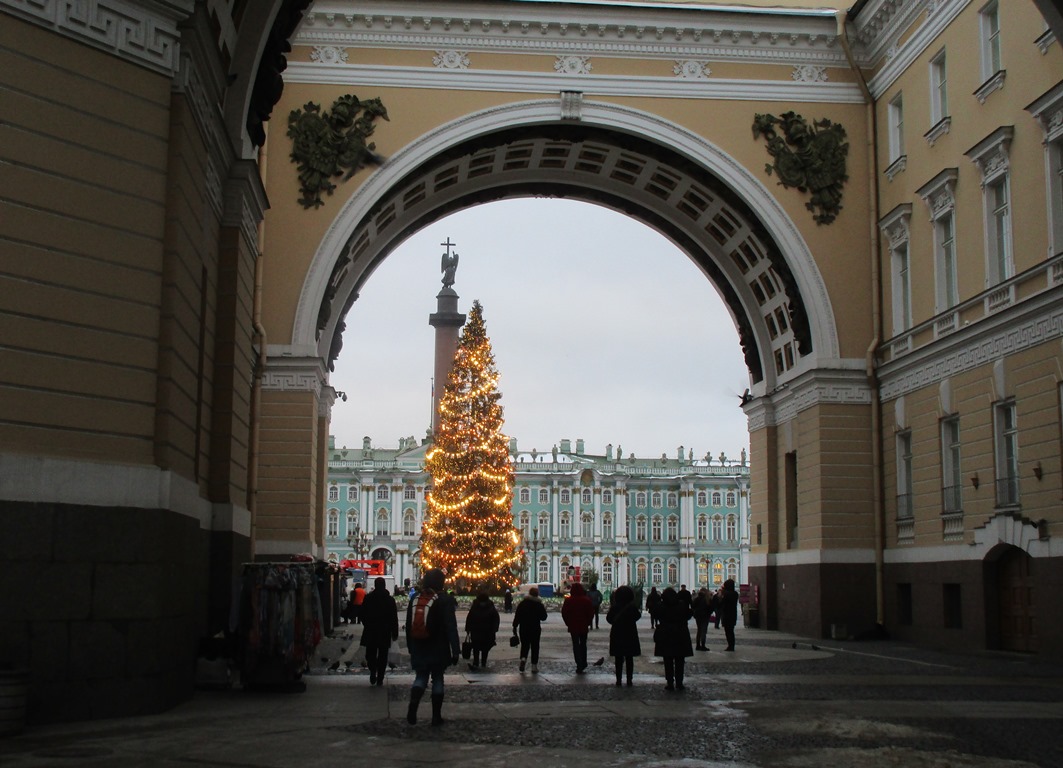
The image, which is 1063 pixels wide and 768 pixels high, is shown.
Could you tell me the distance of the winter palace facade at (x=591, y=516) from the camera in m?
120

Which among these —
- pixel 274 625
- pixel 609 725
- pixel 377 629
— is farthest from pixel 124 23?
pixel 377 629

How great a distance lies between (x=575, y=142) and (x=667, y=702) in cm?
2069

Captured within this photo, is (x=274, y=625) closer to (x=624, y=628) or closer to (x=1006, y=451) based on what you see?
(x=624, y=628)

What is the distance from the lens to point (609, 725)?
1289cm

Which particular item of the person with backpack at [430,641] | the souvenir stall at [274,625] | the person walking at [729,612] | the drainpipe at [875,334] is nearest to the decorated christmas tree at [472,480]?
the drainpipe at [875,334]

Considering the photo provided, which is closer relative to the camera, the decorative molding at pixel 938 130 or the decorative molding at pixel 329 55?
the decorative molding at pixel 938 130

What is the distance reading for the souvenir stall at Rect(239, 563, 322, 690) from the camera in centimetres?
1562

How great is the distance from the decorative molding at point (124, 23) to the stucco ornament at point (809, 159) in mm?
21711

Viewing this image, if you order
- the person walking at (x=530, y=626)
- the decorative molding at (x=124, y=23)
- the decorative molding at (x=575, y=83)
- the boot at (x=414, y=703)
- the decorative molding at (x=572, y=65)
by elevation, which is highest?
the decorative molding at (x=572, y=65)

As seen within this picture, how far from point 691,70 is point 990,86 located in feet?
29.2

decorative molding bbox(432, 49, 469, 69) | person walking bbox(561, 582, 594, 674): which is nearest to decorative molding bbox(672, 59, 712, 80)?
decorative molding bbox(432, 49, 469, 69)

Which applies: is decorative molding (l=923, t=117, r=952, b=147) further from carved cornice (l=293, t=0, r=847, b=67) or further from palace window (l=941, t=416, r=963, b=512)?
palace window (l=941, t=416, r=963, b=512)

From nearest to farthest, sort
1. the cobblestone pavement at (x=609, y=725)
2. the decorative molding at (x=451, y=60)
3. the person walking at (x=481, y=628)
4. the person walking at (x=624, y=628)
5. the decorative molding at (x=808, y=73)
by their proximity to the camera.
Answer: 1. the cobblestone pavement at (x=609, y=725)
2. the person walking at (x=624, y=628)
3. the person walking at (x=481, y=628)
4. the decorative molding at (x=451, y=60)
5. the decorative molding at (x=808, y=73)

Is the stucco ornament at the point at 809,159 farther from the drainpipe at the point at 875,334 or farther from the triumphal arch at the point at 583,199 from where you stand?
the drainpipe at the point at 875,334
